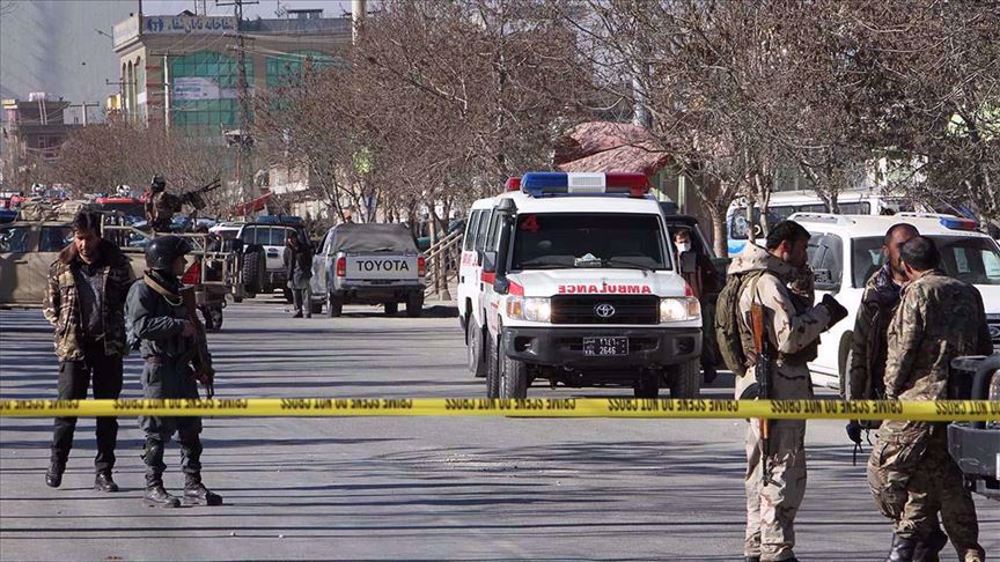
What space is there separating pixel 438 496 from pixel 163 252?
240 centimetres

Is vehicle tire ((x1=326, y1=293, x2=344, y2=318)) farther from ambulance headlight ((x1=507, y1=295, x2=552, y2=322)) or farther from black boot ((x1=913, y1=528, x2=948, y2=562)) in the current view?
black boot ((x1=913, y1=528, x2=948, y2=562))

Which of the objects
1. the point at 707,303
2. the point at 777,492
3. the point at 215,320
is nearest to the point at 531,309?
the point at 707,303

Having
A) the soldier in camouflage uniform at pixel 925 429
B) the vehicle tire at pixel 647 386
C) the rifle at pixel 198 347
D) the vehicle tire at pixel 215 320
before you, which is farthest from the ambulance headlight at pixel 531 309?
the vehicle tire at pixel 215 320

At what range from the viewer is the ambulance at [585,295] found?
16.2 metres

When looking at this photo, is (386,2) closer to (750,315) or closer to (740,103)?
(740,103)

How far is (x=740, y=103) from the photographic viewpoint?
72.7 feet

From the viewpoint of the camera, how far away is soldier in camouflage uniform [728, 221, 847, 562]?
8867 millimetres

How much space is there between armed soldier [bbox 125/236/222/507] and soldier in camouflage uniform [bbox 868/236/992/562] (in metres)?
4.41

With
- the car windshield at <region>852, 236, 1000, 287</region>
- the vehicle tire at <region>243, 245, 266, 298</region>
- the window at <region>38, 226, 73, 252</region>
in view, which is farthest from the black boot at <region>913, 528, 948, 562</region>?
the vehicle tire at <region>243, 245, 266, 298</region>

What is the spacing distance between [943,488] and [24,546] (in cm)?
496

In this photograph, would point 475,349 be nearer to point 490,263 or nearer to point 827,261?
point 490,263

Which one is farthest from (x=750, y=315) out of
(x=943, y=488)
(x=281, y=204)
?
(x=281, y=204)

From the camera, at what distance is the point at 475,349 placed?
66.5 ft

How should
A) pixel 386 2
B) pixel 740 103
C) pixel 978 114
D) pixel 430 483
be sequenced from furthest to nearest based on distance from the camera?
pixel 386 2
pixel 740 103
pixel 978 114
pixel 430 483
